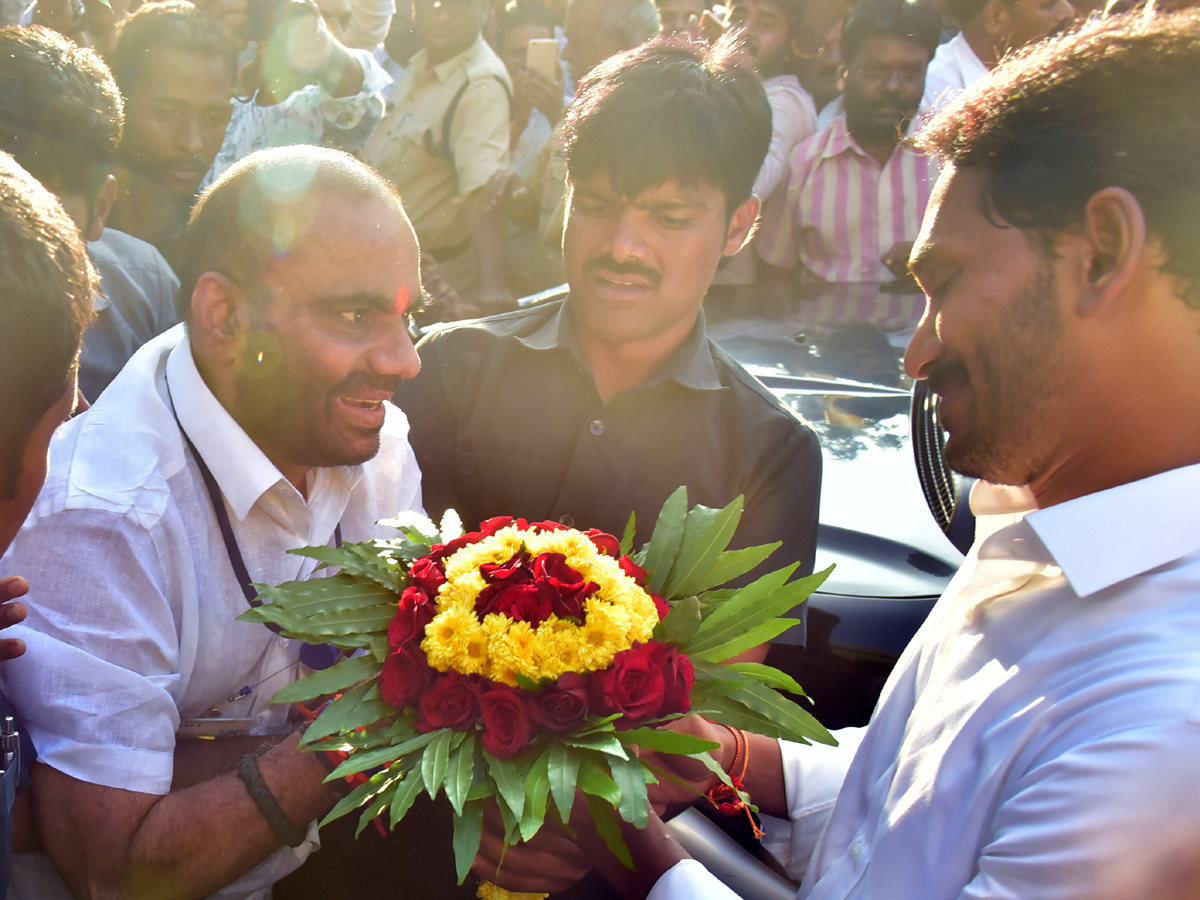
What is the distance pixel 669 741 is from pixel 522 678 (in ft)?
0.85

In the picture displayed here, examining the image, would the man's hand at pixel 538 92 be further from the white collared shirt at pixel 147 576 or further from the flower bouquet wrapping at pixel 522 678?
the flower bouquet wrapping at pixel 522 678

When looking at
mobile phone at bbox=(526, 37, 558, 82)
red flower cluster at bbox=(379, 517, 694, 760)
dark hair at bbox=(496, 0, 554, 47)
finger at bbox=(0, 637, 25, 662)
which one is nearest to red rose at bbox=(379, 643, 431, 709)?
red flower cluster at bbox=(379, 517, 694, 760)

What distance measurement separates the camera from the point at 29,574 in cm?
185

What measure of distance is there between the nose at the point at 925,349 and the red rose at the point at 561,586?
0.73m

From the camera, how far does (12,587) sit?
5.04ft

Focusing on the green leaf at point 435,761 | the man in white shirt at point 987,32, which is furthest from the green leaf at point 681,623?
the man in white shirt at point 987,32

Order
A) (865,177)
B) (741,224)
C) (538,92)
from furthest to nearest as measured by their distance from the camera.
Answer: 1. (538,92)
2. (865,177)
3. (741,224)

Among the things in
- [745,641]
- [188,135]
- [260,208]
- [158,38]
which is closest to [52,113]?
[188,135]

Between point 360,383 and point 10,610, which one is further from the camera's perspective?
point 360,383

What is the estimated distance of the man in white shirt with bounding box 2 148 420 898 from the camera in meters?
1.82

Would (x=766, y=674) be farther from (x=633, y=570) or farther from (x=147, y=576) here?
(x=147, y=576)

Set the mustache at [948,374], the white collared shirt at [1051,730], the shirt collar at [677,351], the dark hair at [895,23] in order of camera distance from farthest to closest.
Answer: the dark hair at [895,23] → the shirt collar at [677,351] → the mustache at [948,374] → the white collared shirt at [1051,730]

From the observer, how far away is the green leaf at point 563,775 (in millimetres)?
1433

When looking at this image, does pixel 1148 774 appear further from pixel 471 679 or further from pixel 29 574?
pixel 29 574
